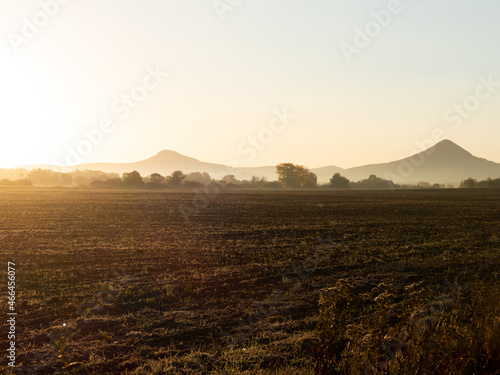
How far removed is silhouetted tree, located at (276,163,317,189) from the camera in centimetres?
13025

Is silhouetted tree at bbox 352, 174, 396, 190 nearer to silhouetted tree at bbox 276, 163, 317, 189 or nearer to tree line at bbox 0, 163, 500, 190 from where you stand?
tree line at bbox 0, 163, 500, 190

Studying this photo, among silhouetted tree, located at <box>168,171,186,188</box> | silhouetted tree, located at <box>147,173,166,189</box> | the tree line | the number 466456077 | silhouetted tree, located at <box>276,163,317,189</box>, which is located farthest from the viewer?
silhouetted tree, located at <box>276,163,317,189</box>

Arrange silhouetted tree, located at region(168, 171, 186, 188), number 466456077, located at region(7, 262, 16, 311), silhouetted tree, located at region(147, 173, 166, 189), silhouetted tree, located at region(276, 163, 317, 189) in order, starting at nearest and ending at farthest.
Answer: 1. number 466456077, located at region(7, 262, 16, 311)
2. silhouetted tree, located at region(147, 173, 166, 189)
3. silhouetted tree, located at region(168, 171, 186, 188)
4. silhouetted tree, located at region(276, 163, 317, 189)

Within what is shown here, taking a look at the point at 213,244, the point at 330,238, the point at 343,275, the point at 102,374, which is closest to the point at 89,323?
the point at 102,374

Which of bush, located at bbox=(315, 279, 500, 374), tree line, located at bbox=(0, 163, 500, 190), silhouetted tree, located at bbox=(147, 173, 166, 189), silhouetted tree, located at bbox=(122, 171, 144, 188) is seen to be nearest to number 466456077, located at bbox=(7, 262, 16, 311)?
bush, located at bbox=(315, 279, 500, 374)

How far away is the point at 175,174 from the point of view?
4660 inches

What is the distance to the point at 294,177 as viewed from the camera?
130 metres

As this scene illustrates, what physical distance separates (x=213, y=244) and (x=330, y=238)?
21.2 feet

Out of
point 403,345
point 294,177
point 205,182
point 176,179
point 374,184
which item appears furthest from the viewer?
point 374,184

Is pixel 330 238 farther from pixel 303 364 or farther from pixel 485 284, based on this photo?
pixel 303 364

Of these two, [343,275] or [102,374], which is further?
[343,275]

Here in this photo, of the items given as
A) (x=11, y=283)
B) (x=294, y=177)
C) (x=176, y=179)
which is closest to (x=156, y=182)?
(x=176, y=179)

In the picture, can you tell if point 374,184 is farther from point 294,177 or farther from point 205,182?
point 205,182

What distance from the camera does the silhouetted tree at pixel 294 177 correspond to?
13025 centimetres
